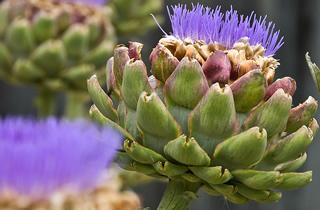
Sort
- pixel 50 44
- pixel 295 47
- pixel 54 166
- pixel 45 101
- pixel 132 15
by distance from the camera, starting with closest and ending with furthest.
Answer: pixel 54 166 < pixel 50 44 < pixel 45 101 < pixel 132 15 < pixel 295 47

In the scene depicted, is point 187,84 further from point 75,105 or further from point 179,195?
point 75,105

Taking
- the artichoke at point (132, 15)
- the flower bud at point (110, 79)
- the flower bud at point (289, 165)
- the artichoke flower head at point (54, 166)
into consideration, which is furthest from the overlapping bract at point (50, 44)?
the artichoke flower head at point (54, 166)

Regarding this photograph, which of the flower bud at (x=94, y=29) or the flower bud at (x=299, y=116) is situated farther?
the flower bud at (x=94, y=29)

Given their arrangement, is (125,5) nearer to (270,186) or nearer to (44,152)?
(270,186)

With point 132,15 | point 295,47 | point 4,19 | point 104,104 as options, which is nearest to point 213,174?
point 104,104

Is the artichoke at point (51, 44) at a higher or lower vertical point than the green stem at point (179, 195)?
higher

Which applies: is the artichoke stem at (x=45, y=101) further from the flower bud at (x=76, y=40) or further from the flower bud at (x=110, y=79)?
the flower bud at (x=110, y=79)

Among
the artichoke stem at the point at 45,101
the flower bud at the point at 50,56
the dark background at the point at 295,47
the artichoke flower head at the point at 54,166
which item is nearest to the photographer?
the artichoke flower head at the point at 54,166
